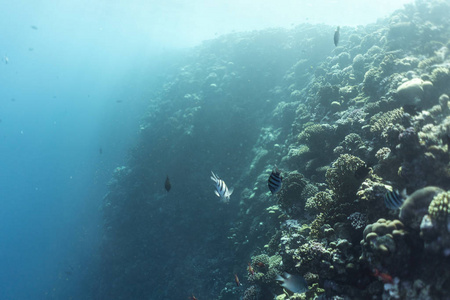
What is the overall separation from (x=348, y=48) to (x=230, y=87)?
12.7 metres

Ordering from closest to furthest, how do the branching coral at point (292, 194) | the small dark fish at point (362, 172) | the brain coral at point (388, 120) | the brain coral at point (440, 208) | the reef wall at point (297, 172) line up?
the brain coral at point (440, 208) → the reef wall at point (297, 172) → the small dark fish at point (362, 172) → the brain coral at point (388, 120) → the branching coral at point (292, 194)

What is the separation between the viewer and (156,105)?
30.8 m

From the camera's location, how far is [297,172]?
10.8 metres

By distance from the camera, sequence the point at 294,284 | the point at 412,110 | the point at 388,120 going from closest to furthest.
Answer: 1. the point at 294,284
2. the point at 412,110
3. the point at 388,120

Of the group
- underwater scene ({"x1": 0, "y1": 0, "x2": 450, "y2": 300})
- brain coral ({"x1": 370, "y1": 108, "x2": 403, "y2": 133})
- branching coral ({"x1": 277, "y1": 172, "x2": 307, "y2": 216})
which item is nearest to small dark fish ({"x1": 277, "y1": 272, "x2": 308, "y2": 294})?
underwater scene ({"x1": 0, "y1": 0, "x2": 450, "y2": 300})

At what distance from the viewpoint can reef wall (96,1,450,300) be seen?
477 centimetres

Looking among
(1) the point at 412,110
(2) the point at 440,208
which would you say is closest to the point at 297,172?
(1) the point at 412,110

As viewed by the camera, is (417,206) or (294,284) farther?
(294,284)

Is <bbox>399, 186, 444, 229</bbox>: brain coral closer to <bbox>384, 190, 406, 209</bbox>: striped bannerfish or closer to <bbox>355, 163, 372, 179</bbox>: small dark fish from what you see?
<bbox>384, 190, 406, 209</bbox>: striped bannerfish

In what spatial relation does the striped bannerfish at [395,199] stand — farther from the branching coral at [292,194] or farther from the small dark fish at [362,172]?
the branching coral at [292,194]

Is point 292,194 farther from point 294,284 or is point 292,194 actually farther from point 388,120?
point 294,284

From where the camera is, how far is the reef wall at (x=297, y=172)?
477 cm

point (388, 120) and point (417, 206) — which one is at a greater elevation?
point (417, 206)

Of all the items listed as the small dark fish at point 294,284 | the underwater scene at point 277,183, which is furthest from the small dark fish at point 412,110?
the small dark fish at point 294,284
